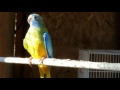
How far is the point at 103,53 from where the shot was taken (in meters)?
2.72

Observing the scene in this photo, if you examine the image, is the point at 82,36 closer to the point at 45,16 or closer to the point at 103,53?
the point at 45,16

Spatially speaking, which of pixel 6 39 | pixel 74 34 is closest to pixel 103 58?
pixel 74 34

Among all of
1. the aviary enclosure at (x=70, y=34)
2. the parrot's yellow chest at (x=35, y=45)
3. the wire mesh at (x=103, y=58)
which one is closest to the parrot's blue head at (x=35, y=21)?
the parrot's yellow chest at (x=35, y=45)

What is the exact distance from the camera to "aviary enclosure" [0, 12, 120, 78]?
3.35 meters

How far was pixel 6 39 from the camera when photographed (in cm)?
291

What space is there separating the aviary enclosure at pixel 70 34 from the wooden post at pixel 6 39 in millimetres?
102

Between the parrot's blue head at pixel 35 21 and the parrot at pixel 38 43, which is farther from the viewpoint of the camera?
the parrot's blue head at pixel 35 21

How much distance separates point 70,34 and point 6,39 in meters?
0.81

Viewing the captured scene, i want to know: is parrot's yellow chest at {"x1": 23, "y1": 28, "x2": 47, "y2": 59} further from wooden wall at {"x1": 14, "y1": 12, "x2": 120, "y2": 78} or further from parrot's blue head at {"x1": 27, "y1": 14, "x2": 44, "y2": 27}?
wooden wall at {"x1": 14, "y1": 12, "x2": 120, "y2": 78}

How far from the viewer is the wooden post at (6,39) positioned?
107 inches

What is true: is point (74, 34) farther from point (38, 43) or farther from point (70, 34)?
point (38, 43)

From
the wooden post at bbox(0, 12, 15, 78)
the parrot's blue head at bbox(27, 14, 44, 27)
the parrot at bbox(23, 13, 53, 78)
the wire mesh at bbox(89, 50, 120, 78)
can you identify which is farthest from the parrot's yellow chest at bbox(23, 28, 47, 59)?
the wire mesh at bbox(89, 50, 120, 78)

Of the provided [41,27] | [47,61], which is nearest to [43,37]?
[41,27]

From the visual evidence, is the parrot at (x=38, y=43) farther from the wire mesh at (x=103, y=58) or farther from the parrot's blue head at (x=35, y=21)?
the wire mesh at (x=103, y=58)
